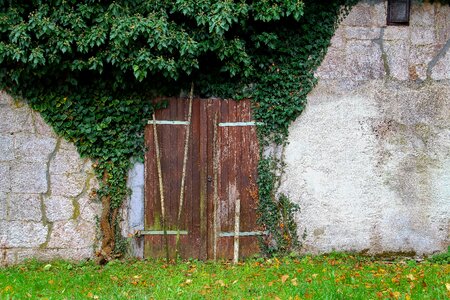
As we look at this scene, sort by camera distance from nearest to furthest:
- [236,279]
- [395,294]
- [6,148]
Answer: [395,294] < [236,279] < [6,148]

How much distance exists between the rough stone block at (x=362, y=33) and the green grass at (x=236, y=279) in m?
2.73

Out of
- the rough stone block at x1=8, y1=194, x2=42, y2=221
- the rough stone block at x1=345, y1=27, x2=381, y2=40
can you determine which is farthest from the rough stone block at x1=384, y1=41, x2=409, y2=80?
the rough stone block at x1=8, y1=194, x2=42, y2=221

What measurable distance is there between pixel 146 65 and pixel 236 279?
2498 millimetres

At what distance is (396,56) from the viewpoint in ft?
21.7

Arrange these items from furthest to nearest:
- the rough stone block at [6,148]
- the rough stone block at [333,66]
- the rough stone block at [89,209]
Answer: the rough stone block at [333,66]
the rough stone block at [89,209]
the rough stone block at [6,148]

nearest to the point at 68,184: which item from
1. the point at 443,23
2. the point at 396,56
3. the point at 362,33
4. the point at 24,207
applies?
the point at 24,207

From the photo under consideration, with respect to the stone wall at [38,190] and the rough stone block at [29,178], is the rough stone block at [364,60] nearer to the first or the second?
the stone wall at [38,190]

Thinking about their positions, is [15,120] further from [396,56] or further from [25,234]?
[396,56]

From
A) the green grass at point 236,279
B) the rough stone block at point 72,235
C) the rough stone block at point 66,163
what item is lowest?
the green grass at point 236,279

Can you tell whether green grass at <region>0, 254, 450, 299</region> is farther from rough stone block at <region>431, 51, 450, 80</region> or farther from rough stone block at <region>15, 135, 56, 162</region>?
rough stone block at <region>431, 51, 450, 80</region>

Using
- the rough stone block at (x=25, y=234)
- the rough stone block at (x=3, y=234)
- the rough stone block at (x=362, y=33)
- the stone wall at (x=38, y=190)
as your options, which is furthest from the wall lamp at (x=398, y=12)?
the rough stone block at (x=3, y=234)

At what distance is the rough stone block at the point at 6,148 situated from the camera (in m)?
6.31

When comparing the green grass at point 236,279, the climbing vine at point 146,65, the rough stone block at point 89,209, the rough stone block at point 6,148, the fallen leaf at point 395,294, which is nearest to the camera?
the fallen leaf at point 395,294

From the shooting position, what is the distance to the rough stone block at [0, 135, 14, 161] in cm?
631
